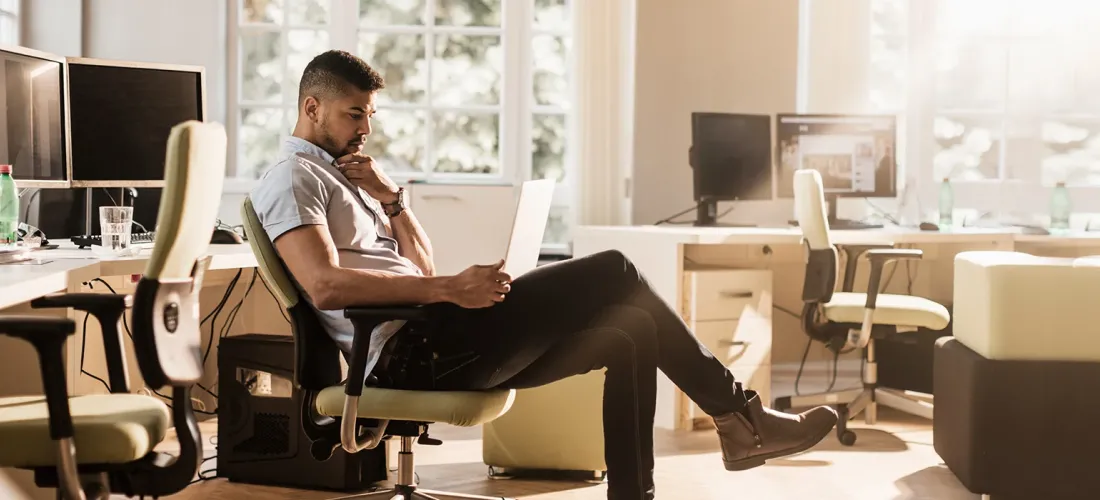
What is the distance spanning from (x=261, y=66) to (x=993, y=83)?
3307 mm

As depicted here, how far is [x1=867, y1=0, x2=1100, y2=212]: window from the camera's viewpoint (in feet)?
16.3

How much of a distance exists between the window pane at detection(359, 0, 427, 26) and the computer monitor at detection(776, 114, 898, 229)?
1620 mm

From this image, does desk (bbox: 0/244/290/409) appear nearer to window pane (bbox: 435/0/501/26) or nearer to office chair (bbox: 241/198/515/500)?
office chair (bbox: 241/198/515/500)

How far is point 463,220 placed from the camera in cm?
415

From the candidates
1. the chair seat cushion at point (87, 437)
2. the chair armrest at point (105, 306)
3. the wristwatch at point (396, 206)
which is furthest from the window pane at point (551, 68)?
the chair seat cushion at point (87, 437)

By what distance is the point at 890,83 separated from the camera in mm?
5020

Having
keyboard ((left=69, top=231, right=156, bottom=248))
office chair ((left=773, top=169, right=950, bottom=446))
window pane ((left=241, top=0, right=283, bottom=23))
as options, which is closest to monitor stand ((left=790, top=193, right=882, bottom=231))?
office chair ((left=773, top=169, right=950, bottom=446))

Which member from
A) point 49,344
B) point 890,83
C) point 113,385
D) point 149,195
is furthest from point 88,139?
point 890,83

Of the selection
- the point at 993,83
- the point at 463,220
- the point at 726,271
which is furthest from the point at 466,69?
the point at 993,83

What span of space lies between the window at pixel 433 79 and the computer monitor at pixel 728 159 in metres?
0.62

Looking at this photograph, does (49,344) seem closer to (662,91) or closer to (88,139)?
(88,139)

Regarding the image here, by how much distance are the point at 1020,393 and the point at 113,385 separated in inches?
81.3

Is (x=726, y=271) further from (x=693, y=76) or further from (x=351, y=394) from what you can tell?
(x=351, y=394)

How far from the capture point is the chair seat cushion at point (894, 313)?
383 cm
